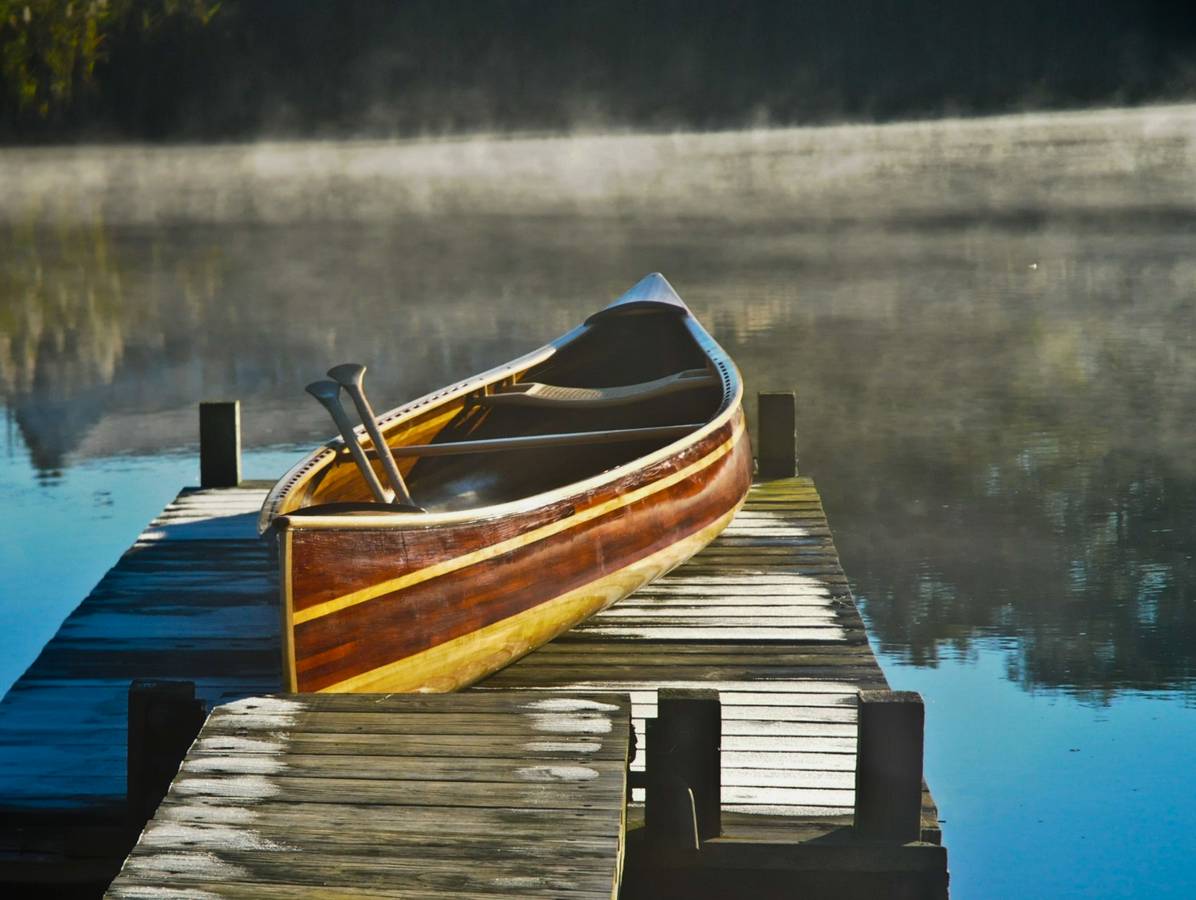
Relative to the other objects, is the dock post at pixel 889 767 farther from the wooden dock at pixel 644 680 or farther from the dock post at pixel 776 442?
the dock post at pixel 776 442

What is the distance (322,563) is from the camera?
438 centimetres

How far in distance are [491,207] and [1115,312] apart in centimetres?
1862

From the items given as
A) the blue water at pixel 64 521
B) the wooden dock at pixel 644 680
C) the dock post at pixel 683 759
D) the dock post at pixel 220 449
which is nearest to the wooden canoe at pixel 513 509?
the wooden dock at pixel 644 680

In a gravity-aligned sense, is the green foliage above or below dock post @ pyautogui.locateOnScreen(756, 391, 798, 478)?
above

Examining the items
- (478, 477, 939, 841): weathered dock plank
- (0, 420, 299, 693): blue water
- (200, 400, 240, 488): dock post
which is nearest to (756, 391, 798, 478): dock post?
(478, 477, 939, 841): weathered dock plank

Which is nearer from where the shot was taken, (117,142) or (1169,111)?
(117,142)

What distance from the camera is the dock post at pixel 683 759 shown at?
3928 mm

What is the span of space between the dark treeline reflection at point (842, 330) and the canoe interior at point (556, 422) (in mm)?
1411

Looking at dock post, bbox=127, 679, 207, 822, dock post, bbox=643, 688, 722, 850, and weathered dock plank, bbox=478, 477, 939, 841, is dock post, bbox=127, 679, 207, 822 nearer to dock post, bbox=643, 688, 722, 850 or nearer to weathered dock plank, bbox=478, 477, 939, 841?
dock post, bbox=643, 688, 722, 850

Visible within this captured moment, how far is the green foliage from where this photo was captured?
5353 centimetres

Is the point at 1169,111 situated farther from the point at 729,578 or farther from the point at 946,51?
the point at 729,578

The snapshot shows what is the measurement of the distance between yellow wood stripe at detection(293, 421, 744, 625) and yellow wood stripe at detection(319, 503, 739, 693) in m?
0.22

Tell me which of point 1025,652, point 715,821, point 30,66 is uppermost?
point 30,66

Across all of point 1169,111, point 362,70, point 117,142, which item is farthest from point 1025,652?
point 1169,111
